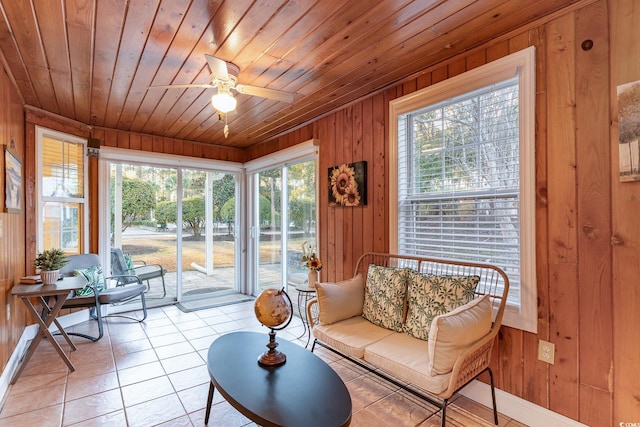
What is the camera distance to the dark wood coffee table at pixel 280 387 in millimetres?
1290

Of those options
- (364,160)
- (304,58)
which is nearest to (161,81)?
(304,58)

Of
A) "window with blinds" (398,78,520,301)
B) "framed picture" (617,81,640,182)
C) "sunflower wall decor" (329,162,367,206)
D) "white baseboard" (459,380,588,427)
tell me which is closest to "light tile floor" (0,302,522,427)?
"white baseboard" (459,380,588,427)

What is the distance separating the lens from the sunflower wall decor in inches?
119

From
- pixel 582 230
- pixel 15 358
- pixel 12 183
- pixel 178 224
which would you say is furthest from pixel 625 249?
pixel 178 224

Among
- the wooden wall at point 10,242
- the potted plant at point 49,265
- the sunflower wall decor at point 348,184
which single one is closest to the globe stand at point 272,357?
the sunflower wall decor at point 348,184

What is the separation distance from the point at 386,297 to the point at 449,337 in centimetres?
73

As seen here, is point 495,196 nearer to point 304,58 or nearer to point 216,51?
point 304,58

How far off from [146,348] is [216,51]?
109 inches

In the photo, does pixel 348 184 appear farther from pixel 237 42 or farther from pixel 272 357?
pixel 272 357

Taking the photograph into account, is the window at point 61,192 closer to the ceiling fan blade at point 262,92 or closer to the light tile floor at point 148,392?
the light tile floor at point 148,392

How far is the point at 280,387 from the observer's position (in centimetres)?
150

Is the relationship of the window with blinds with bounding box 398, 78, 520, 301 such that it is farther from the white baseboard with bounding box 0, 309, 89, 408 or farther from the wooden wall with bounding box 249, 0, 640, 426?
the white baseboard with bounding box 0, 309, 89, 408

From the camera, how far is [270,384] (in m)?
1.53

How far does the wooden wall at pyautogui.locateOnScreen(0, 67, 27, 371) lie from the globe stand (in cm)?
204
